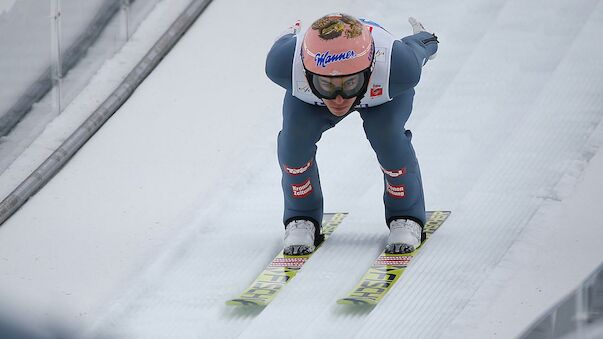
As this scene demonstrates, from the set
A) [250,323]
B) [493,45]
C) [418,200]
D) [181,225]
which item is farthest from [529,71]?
[250,323]

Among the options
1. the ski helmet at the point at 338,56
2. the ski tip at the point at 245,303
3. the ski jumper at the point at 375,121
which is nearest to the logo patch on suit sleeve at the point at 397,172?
the ski jumper at the point at 375,121

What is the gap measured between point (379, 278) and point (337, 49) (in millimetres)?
1023

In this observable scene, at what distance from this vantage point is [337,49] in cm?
462

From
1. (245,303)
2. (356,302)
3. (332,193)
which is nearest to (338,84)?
(356,302)

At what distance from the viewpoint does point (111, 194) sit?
606 centimetres

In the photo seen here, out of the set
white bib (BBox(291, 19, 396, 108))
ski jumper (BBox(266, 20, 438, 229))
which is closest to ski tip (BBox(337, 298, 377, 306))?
ski jumper (BBox(266, 20, 438, 229))

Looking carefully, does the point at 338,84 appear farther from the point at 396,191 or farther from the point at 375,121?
the point at 396,191

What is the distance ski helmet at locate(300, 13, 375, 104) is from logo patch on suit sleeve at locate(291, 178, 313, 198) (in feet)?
2.08

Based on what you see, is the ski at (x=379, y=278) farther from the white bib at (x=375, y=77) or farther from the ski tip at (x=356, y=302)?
the white bib at (x=375, y=77)

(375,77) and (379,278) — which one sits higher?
(375,77)

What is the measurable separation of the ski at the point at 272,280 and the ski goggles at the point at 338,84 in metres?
0.86

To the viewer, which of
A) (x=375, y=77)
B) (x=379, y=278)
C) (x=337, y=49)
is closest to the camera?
(x=337, y=49)

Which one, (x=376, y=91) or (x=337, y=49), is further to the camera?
(x=376, y=91)

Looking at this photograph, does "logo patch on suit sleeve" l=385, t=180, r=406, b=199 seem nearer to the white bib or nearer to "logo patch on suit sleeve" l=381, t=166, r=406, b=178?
"logo patch on suit sleeve" l=381, t=166, r=406, b=178
